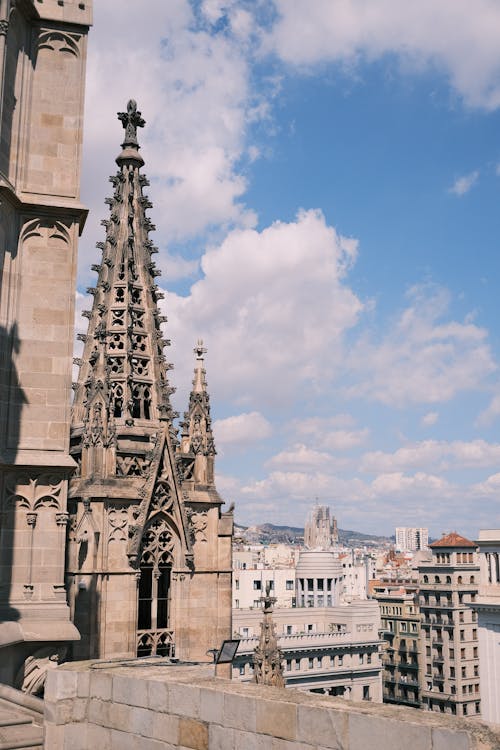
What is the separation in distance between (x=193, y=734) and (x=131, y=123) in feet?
91.9

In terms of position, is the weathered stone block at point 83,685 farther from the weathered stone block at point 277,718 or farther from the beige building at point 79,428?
the beige building at point 79,428

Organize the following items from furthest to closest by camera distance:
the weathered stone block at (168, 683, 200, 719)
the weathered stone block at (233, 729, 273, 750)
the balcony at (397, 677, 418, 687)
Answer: the balcony at (397, 677, 418, 687)
the weathered stone block at (168, 683, 200, 719)
the weathered stone block at (233, 729, 273, 750)

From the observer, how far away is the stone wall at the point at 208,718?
268 inches

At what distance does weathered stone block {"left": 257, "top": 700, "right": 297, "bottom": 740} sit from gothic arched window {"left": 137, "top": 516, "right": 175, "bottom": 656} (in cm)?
2025

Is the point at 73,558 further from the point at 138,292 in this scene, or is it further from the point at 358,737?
the point at 358,737

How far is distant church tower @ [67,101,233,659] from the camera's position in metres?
26.6

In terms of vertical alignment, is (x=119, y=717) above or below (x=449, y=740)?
below

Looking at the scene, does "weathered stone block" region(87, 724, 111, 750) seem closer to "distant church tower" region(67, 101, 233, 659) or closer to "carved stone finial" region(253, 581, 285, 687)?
"distant church tower" region(67, 101, 233, 659)

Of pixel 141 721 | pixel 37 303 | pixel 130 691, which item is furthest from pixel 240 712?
pixel 37 303

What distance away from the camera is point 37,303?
15.4 metres

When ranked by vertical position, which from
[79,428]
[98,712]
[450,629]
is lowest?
[450,629]

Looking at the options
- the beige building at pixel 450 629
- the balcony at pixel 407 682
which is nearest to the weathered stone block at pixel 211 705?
the beige building at pixel 450 629

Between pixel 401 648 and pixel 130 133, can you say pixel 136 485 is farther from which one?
pixel 401 648

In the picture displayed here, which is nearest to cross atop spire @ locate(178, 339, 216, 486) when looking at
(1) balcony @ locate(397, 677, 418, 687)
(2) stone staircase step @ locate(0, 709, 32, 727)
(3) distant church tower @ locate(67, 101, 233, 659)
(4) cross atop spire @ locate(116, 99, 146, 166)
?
(3) distant church tower @ locate(67, 101, 233, 659)
